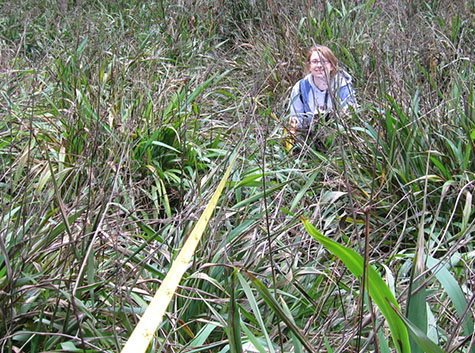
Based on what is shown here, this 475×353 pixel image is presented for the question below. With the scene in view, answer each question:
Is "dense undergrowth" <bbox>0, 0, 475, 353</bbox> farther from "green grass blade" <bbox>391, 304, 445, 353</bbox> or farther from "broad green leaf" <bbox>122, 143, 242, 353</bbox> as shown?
"broad green leaf" <bbox>122, 143, 242, 353</bbox>

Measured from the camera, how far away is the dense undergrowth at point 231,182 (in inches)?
61.7

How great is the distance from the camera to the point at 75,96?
356cm

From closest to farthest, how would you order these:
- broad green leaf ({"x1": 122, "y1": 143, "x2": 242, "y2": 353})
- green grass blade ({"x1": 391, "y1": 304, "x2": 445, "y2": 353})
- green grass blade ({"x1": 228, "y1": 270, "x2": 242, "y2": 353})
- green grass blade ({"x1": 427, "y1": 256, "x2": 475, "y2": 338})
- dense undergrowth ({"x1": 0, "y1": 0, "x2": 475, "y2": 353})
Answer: broad green leaf ({"x1": 122, "y1": 143, "x2": 242, "y2": 353})
green grass blade ({"x1": 391, "y1": 304, "x2": 445, "y2": 353})
green grass blade ({"x1": 228, "y1": 270, "x2": 242, "y2": 353})
green grass blade ({"x1": 427, "y1": 256, "x2": 475, "y2": 338})
dense undergrowth ({"x1": 0, "y1": 0, "x2": 475, "y2": 353})

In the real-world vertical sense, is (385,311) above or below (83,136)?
above

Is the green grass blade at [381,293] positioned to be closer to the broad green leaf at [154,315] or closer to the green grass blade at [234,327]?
the green grass blade at [234,327]

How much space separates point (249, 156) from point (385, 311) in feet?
5.74

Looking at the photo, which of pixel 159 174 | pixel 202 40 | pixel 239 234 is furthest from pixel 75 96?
pixel 202 40

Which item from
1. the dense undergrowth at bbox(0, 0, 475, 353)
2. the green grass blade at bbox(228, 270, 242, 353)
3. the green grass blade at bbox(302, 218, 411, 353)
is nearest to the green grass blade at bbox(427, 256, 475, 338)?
the dense undergrowth at bbox(0, 0, 475, 353)

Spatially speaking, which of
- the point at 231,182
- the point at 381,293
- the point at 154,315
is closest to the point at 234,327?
the point at 381,293

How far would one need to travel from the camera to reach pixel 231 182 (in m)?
2.09

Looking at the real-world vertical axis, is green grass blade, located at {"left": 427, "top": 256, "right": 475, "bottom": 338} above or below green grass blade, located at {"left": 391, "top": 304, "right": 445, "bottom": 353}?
below

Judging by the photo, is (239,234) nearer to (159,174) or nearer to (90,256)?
(90,256)

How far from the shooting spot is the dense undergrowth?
1567mm

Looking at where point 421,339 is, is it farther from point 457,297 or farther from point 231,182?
point 231,182
